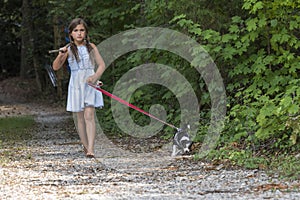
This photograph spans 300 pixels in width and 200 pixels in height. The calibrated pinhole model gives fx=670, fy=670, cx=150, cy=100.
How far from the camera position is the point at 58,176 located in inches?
281

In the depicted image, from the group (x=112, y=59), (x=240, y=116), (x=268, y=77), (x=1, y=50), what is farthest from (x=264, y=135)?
(x=1, y=50)

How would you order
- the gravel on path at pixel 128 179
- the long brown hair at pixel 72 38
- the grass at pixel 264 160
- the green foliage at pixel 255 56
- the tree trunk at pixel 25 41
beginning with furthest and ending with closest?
1. the tree trunk at pixel 25 41
2. the green foliage at pixel 255 56
3. the long brown hair at pixel 72 38
4. the grass at pixel 264 160
5. the gravel on path at pixel 128 179

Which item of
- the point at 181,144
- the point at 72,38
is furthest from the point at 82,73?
the point at 181,144

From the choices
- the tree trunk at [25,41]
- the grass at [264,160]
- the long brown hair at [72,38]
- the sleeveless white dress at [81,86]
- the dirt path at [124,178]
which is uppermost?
the tree trunk at [25,41]

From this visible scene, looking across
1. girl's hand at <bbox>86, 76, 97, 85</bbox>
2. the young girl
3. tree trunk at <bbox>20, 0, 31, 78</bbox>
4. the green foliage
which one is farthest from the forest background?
tree trunk at <bbox>20, 0, 31, 78</bbox>

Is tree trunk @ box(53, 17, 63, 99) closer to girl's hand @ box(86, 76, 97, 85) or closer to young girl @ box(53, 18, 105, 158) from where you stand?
young girl @ box(53, 18, 105, 158)

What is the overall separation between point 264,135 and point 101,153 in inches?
103

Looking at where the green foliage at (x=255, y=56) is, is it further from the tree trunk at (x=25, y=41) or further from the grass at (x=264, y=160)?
the tree trunk at (x=25, y=41)

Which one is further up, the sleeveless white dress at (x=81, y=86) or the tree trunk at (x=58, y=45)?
the tree trunk at (x=58, y=45)

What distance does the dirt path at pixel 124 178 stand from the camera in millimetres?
5805

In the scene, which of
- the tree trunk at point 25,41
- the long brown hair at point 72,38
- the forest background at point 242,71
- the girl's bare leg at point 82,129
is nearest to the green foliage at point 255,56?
the forest background at point 242,71

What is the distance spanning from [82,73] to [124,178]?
2.31 meters

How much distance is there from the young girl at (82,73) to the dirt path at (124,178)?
0.50m

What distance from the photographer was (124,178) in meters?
6.79
